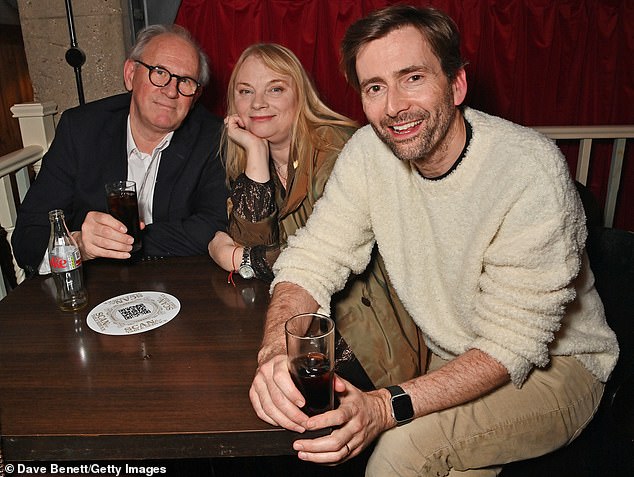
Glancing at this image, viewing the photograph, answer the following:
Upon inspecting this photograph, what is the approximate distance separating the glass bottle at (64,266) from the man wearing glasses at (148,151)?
50 centimetres

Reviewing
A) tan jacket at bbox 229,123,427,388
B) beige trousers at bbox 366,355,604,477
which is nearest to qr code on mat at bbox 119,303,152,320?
tan jacket at bbox 229,123,427,388

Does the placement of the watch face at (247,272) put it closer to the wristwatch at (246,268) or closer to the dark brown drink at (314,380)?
the wristwatch at (246,268)

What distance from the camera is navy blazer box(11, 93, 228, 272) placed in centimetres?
197

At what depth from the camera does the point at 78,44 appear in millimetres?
2855

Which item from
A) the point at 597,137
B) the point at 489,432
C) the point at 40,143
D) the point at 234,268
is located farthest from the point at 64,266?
the point at 597,137

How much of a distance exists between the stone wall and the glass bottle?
1.72 meters

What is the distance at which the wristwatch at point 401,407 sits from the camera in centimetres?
116

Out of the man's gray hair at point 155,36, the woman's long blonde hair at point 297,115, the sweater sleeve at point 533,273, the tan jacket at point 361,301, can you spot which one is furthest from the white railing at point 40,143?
the sweater sleeve at point 533,273

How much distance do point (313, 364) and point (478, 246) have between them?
0.53 meters

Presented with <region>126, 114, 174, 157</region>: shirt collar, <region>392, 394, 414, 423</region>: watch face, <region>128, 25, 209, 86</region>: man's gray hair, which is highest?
<region>128, 25, 209, 86</region>: man's gray hair

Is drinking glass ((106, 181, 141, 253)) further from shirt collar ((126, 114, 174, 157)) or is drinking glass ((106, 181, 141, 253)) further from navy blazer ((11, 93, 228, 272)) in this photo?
shirt collar ((126, 114, 174, 157))

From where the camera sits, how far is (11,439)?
95cm

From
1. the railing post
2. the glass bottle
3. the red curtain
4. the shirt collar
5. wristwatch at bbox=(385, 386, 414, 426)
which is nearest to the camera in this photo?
wristwatch at bbox=(385, 386, 414, 426)

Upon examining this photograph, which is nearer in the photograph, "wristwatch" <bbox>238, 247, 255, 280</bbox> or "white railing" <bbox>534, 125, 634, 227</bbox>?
"wristwatch" <bbox>238, 247, 255, 280</bbox>
